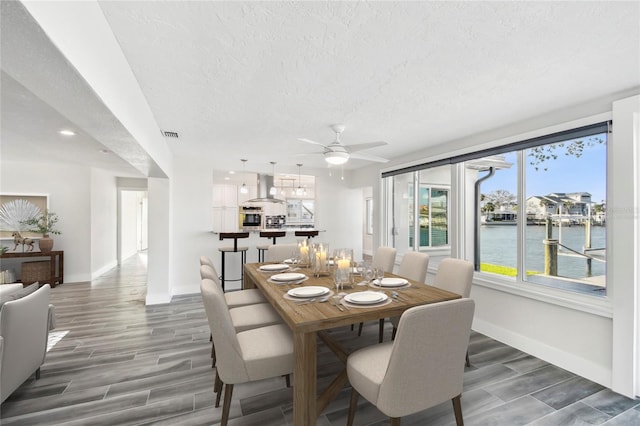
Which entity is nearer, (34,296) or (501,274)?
(34,296)

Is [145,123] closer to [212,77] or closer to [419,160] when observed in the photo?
[212,77]

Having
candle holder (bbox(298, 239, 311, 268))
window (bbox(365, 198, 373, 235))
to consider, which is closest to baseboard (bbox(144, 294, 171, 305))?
candle holder (bbox(298, 239, 311, 268))

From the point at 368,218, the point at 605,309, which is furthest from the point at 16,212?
the point at 368,218

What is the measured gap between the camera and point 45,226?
16.4 feet

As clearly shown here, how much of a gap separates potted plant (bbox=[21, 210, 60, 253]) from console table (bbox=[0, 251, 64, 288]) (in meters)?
0.10

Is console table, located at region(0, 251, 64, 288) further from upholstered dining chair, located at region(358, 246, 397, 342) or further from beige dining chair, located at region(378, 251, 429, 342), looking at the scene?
beige dining chair, located at region(378, 251, 429, 342)

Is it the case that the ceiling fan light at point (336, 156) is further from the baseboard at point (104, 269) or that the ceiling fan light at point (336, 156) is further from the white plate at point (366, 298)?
the baseboard at point (104, 269)

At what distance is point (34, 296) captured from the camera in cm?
195

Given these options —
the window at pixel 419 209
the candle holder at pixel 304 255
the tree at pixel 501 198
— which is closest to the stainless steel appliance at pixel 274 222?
the window at pixel 419 209

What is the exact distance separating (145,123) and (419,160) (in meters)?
3.46

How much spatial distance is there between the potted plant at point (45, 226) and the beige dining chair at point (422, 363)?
20.4ft

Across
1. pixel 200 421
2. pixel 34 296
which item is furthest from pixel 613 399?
pixel 34 296

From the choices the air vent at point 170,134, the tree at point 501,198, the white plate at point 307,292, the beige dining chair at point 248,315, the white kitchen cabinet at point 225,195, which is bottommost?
the beige dining chair at point 248,315

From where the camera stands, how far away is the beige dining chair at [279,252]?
12.0 feet
